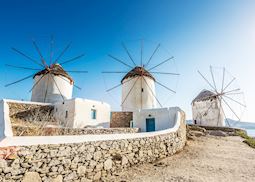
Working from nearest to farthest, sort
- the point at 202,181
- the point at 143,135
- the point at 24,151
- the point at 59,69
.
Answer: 1. the point at 24,151
2. the point at 202,181
3. the point at 143,135
4. the point at 59,69

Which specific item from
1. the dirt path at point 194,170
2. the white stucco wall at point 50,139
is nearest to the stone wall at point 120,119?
the dirt path at point 194,170

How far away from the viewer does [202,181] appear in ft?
14.3

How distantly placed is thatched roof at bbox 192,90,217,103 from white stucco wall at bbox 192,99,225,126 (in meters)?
0.48

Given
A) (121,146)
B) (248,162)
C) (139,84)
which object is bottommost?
(248,162)

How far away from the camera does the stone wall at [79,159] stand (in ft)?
10.6

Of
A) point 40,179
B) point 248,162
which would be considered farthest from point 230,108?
point 40,179

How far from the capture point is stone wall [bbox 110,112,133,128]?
50.5ft

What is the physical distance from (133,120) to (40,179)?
1171cm

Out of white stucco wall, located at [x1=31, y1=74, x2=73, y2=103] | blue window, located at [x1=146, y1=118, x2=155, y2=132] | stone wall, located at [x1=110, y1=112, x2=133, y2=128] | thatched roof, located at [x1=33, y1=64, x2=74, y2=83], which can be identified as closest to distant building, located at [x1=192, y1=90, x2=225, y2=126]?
blue window, located at [x1=146, y1=118, x2=155, y2=132]

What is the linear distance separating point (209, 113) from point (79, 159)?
23599 millimetres

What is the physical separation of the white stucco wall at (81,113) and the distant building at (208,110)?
53.8 ft

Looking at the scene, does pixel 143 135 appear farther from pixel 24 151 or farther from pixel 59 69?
pixel 59 69

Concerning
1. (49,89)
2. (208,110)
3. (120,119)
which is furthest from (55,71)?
(208,110)

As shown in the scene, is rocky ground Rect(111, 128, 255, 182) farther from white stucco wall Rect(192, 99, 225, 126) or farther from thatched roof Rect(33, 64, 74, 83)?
white stucco wall Rect(192, 99, 225, 126)
